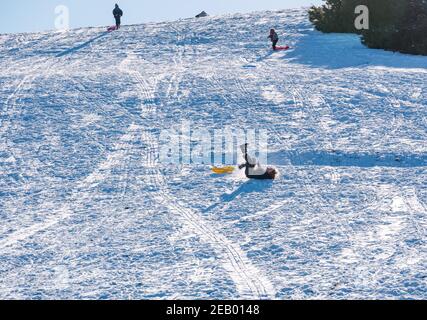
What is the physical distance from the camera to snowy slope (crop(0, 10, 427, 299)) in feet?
34.6

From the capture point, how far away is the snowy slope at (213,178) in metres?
10.5

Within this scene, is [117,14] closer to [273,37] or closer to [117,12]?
[117,12]

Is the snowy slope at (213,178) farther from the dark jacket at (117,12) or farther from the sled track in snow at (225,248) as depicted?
the dark jacket at (117,12)

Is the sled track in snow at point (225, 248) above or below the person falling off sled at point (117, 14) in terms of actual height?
below

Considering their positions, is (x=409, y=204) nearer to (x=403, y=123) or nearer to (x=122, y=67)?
(x=403, y=123)

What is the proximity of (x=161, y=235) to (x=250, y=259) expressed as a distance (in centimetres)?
190

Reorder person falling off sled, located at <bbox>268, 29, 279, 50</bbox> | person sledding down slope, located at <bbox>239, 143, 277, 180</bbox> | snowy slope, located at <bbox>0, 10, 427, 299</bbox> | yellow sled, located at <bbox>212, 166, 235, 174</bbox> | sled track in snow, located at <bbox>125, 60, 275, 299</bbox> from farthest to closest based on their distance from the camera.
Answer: person falling off sled, located at <bbox>268, 29, 279, 50</bbox> → yellow sled, located at <bbox>212, 166, 235, 174</bbox> → person sledding down slope, located at <bbox>239, 143, 277, 180</bbox> → snowy slope, located at <bbox>0, 10, 427, 299</bbox> → sled track in snow, located at <bbox>125, 60, 275, 299</bbox>

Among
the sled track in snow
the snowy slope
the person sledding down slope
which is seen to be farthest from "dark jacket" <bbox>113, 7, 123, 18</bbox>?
the person sledding down slope

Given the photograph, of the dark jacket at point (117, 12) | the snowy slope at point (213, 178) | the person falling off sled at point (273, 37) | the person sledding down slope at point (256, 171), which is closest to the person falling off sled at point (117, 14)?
the dark jacket at point (117, 12)

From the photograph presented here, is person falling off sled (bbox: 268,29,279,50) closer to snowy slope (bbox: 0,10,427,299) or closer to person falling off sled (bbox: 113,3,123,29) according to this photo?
snowy slope (bbox: 0,10,427,299)

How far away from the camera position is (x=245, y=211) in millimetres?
13211

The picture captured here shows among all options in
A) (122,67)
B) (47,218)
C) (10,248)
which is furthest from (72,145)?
(122,67)

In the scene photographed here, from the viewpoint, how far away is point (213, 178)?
1530 cm

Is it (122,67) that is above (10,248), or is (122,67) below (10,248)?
above
